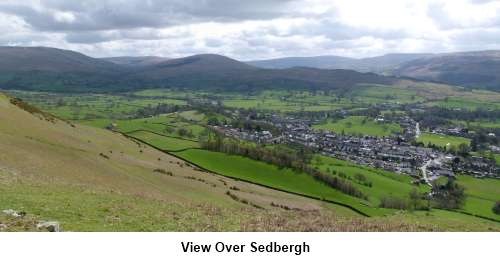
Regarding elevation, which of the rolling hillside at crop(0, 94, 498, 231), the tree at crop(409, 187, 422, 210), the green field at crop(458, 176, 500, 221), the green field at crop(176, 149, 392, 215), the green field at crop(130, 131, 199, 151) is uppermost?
the rolling hillside at crop(0, 94, 498, 231)

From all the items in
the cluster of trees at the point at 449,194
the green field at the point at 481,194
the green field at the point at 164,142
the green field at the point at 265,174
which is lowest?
the green field at the point at 481,194

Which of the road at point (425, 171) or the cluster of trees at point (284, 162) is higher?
the cluster of trees at point (284, 162)

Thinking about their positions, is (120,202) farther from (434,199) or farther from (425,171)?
(425,171)

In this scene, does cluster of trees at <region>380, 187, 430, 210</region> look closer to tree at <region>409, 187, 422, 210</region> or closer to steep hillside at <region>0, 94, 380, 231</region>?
tree at <region>409, 187, 422, 210</region>

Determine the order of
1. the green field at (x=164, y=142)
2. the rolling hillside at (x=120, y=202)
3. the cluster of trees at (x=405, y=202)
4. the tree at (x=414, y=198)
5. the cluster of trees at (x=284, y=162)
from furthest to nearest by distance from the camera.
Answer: the green field at (x=164, y=142), the cluster of trees at (x=284, y=162), the tree at (x=414, y=198), the cluster of trees at (x=405, y=202), the rolling hillside at (x=120, y=202)

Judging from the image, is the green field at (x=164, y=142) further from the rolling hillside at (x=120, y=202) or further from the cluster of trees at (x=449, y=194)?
the cluster of trees at (x=449, y=194)

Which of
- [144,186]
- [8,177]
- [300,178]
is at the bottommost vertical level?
[300,178]

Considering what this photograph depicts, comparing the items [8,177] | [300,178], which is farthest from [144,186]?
[300,178]

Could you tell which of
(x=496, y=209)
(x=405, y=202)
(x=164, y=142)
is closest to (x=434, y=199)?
(x=496, y=209)

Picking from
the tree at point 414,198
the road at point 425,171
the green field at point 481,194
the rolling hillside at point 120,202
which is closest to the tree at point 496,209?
the green field at point 481,194

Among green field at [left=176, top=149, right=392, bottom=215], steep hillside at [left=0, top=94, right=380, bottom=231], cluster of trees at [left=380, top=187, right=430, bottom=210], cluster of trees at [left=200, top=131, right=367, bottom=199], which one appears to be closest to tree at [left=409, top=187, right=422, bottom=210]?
cluster of trees at [left=380, top=187, right=430, bottom=210]
